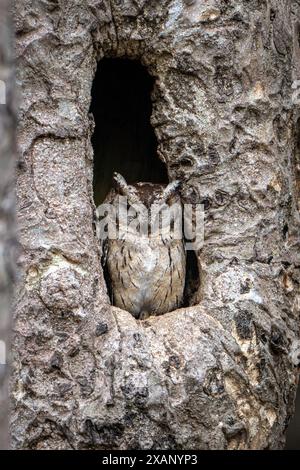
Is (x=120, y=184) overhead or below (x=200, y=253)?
overhead

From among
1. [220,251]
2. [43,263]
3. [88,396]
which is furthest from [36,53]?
[88,396]

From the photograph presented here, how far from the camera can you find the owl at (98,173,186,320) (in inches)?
143

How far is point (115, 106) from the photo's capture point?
3854 mm

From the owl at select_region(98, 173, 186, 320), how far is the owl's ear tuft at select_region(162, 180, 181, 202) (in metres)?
0.09

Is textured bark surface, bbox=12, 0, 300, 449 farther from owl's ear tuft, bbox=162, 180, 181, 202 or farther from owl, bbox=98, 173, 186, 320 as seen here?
owl, bbox=98, 173, 186, 320

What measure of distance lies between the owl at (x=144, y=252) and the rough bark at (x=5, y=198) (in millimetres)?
1529

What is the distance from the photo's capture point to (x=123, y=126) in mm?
3855

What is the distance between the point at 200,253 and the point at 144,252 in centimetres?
28

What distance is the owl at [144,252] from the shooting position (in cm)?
362

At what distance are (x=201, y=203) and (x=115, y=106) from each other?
67cm

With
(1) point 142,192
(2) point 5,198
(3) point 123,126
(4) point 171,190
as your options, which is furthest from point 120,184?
(2) point 5,198

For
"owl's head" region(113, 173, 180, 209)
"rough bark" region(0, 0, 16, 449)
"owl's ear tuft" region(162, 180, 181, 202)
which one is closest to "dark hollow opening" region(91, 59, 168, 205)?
"owl's head" region(113, 173, 180, 209)

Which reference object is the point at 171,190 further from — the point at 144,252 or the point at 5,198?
the point at 5,198
